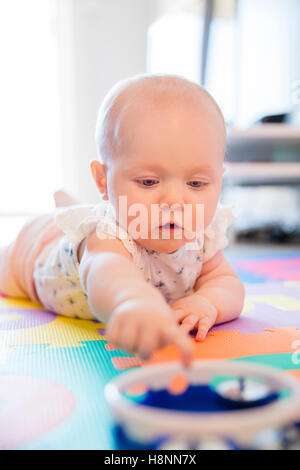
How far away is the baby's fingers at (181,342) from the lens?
368 millimetres

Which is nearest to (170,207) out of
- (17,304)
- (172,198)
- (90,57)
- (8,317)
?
(172,198)

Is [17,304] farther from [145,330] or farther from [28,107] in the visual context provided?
[28,107]

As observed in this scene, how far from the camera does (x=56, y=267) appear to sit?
0.96 m

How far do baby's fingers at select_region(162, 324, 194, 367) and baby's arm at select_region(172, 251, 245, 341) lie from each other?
31 cm

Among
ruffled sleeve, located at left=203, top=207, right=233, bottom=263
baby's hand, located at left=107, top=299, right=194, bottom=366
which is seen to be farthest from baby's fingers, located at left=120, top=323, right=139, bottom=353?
ruffled sleeve, located at left=203, top=207, right=233, bottom=263

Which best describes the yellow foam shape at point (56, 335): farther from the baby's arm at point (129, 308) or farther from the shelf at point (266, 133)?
the shelf at point (266, 133)

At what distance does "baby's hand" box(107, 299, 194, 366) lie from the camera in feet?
1.27

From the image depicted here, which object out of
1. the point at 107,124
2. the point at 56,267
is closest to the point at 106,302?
the point at 107,124

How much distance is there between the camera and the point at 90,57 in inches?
129

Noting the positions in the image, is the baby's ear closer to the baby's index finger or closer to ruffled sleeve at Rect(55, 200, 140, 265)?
ruffled sleeve at Rect(55, 200, 140, 265)

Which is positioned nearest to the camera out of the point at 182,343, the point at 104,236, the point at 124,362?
the point at 182,343

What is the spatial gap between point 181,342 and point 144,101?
41 cm

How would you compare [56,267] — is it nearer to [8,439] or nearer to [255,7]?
[8,439]
